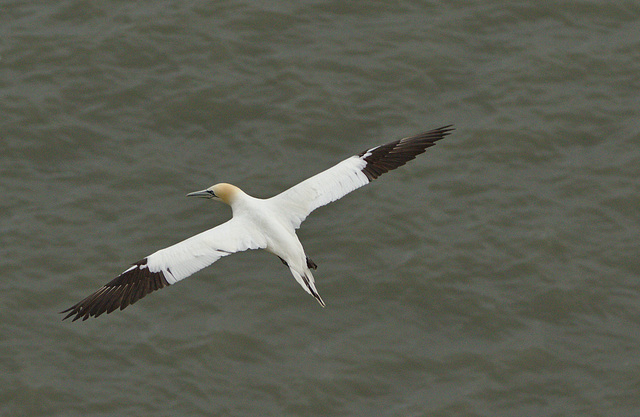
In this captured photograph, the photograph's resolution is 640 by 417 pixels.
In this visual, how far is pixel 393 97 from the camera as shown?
711 inches

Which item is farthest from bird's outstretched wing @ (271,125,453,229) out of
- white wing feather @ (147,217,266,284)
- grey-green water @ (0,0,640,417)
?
grey-green water @ (0,0,640,417)

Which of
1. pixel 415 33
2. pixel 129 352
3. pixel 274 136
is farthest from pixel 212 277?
pixel 415 33

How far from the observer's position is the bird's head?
14.6 meters

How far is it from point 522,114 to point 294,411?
18.9 ft

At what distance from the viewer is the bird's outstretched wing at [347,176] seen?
14.2 m

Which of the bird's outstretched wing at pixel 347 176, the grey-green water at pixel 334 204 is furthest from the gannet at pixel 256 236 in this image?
the grey-green water at pixel 334 204

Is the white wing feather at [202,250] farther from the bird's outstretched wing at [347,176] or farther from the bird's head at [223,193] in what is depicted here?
the bird's head at [223,193]

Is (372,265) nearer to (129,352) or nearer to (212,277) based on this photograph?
(212,277)

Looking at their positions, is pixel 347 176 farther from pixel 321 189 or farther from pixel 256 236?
pixel 256 236

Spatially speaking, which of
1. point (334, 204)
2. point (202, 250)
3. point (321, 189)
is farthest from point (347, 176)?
point (334, 204)

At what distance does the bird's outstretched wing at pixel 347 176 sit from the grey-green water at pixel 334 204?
1781 mm

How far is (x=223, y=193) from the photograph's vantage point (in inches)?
584

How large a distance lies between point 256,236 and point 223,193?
131 cm

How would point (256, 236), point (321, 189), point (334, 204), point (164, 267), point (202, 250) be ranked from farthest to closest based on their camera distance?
point (334, 204), point (321, 189), point (256, 236), point (202, 250), point (164, 267)
